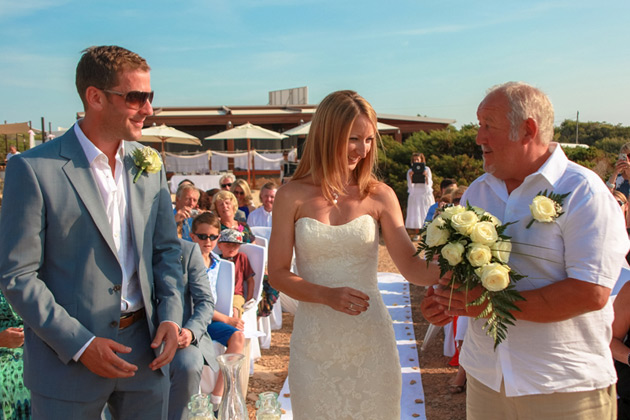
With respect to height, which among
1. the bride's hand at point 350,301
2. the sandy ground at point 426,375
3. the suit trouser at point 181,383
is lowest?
the sandy ground at point 426,375

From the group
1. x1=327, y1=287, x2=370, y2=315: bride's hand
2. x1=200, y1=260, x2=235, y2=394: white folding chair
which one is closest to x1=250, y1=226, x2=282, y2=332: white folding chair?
x1=200, y1=260, x2=235, y2=394: white folding chair

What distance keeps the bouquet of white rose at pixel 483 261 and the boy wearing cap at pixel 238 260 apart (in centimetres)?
393

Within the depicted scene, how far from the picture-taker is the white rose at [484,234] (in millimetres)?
2072

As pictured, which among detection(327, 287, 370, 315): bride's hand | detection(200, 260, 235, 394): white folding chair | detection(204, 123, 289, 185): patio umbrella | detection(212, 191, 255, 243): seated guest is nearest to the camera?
detection(327, 287, 370, 315): bride's hand

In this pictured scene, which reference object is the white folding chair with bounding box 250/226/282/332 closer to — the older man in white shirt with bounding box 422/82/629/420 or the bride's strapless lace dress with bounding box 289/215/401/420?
the bride's strapless lace dress with bounding box 289/215/401/420

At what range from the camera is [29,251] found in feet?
6.95

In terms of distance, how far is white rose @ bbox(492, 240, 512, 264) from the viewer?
6.93 feet

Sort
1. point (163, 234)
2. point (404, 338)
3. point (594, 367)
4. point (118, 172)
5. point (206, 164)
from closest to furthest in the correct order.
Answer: point (594, 367) → point (118, 172) → point (163, 234) → point (404, 338) → point (206, 164)

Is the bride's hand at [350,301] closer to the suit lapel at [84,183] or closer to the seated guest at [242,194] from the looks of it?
the suit lapel at [84,183]

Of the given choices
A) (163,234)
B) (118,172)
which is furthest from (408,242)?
(118,172)

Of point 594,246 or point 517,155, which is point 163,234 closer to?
point 517,155

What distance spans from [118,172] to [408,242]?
152 cm

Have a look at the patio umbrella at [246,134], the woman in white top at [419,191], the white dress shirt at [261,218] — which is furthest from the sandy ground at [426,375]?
the patio umbrella at [246,134]

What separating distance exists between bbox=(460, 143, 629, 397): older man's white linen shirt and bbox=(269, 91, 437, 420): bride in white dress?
0.62 meters
